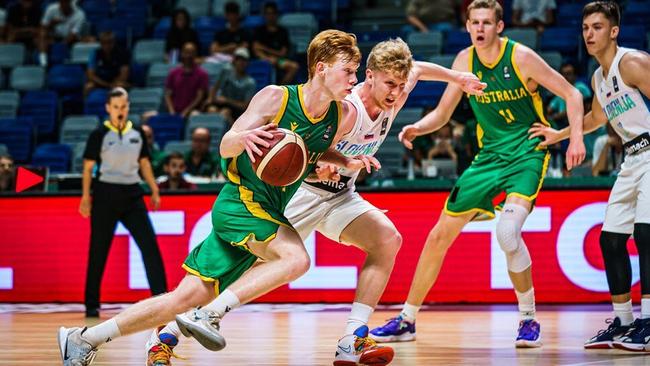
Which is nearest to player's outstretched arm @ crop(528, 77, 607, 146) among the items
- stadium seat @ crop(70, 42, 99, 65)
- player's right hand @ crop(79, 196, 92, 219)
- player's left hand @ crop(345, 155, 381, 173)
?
player's left hand @ crop(345, 155, 381, 173)

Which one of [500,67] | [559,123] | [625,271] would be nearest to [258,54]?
[559,123]

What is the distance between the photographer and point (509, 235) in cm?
642

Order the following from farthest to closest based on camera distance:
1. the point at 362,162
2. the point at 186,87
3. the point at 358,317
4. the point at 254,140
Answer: the point at 186,87 < the point at 358,317 < the point at 362,162 < the point at 254,140

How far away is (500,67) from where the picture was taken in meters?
6.88

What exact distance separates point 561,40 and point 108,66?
20.9 feet

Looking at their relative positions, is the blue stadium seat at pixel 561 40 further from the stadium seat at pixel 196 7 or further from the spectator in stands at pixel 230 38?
the stadium seat at pixel 196 7

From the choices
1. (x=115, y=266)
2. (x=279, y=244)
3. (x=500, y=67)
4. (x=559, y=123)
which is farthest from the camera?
(x=559, y=123)

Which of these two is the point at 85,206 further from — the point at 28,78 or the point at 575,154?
the point at 28,78

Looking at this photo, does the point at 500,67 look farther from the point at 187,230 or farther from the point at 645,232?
the point at 187,230

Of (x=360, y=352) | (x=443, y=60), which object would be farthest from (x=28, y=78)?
(x=360, y=352)

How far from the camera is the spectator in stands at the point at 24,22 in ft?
55.4

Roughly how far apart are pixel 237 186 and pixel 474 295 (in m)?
5.19

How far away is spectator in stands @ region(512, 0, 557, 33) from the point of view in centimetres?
1383

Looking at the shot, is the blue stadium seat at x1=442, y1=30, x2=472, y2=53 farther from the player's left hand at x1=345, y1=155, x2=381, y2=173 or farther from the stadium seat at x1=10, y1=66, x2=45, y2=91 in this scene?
the player's left hand at x1=345, y1=155, x2=381, y2=173
